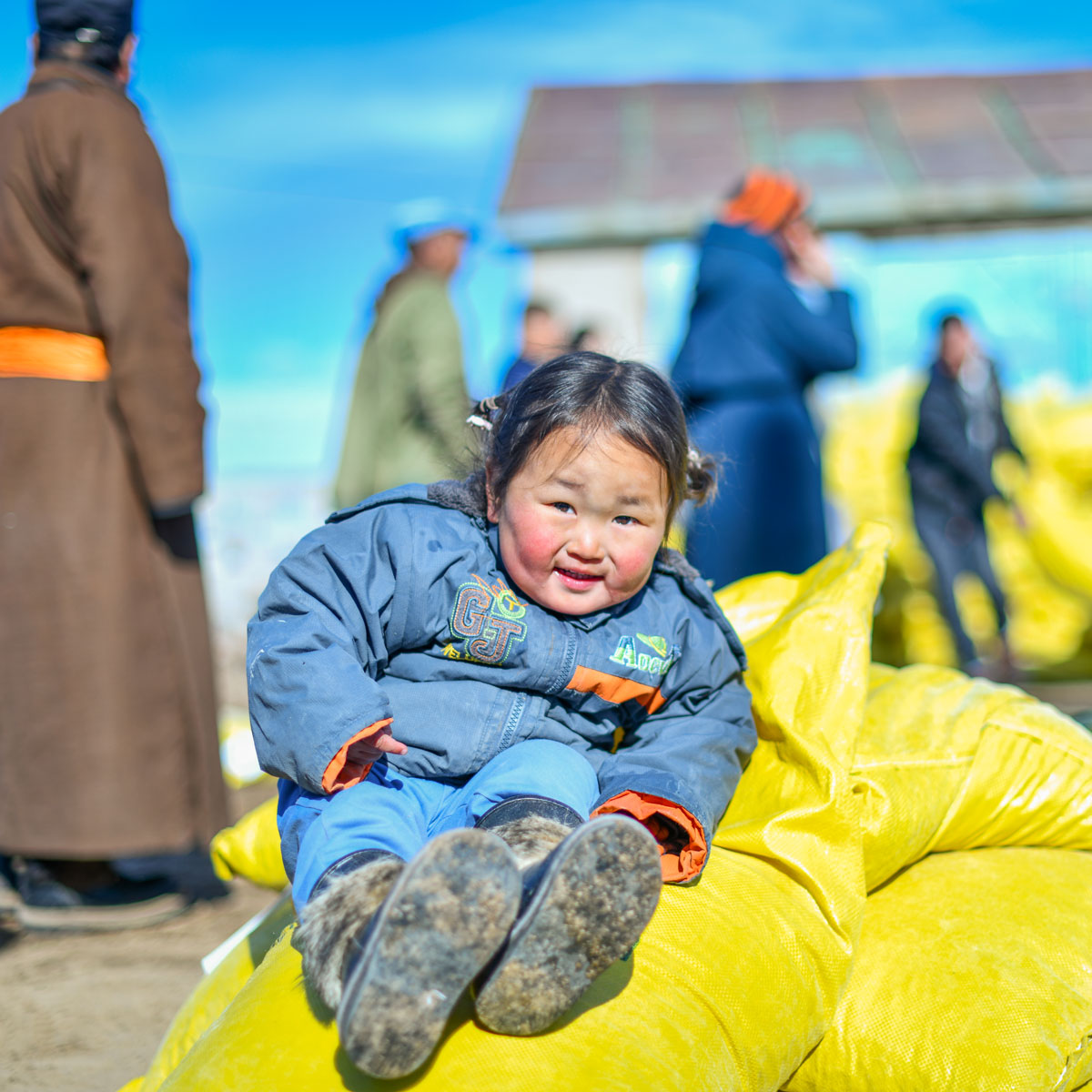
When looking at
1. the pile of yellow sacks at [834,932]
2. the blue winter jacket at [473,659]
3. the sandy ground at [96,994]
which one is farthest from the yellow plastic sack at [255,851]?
the blue winter jacket at [473,659]

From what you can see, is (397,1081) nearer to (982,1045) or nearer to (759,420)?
(982,1045)

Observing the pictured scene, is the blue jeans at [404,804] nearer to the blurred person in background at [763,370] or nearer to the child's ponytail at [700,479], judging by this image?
the child's ponytail at [700,479]

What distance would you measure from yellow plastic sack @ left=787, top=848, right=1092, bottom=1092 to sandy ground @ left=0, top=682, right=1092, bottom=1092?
46.4 inches

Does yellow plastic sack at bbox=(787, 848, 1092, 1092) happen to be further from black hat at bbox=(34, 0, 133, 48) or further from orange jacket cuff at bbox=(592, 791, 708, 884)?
black hat at bbox=(34, 0, 133, 48)

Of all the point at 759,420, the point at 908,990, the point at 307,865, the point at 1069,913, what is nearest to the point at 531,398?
the point at 307,865

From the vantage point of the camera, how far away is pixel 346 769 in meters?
1.42

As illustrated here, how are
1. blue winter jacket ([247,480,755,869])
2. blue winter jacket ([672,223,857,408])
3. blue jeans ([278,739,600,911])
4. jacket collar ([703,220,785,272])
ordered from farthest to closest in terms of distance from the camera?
jacket collar ([703,220,785,272]) < blue winter jacket ([672,223,857,408]) < blue winter jacket ([247,480,755,869]) < blue jeans ([278,739,600,911])

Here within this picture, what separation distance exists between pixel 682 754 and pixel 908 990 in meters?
0.43

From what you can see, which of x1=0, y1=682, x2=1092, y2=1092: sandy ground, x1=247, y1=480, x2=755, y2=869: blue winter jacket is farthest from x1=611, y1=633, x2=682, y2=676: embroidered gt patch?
x1=0, y1=682, x2=1092, y2=1092: sandy ground

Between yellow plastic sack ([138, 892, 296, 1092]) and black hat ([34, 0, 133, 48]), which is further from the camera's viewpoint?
black hat ([34, 0, 133, 48])

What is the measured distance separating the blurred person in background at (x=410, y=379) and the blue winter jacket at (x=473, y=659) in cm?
264

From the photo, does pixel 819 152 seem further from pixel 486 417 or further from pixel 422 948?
pixel 422 948

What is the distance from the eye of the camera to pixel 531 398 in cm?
158

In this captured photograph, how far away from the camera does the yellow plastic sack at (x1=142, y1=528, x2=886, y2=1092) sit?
1.20 metres
